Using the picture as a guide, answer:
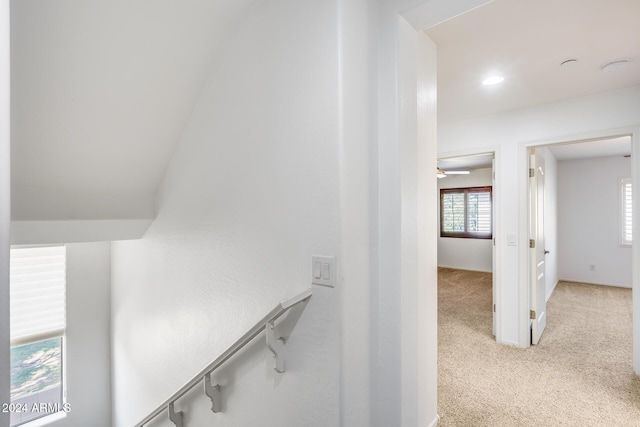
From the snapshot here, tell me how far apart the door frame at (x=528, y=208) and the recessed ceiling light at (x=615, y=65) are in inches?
24.2

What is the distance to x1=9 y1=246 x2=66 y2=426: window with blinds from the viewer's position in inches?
128

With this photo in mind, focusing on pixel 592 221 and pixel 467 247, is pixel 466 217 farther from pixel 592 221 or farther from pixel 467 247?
pixel 592 221

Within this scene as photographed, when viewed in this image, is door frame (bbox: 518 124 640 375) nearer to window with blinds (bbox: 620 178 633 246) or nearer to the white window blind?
window with blinds (bbox: 620 178 633 246)

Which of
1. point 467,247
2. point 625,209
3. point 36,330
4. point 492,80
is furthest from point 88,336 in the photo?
point 625,209

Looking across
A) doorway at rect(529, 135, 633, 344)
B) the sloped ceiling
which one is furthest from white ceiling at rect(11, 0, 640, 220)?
doorway at rect(529, 135, 633, 344)

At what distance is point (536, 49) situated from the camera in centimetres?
211

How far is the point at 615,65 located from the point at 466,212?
543 cm

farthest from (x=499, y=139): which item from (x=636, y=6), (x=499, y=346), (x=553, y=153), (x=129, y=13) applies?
(x=129, y=13)

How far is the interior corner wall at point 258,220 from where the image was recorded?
4.36ft

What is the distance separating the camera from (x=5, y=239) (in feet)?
2.43

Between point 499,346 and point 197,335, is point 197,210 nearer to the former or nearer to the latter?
point 197,335

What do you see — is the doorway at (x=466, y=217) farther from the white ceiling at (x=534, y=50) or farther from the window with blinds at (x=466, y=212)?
the white ceiling at (x=534, y=50)

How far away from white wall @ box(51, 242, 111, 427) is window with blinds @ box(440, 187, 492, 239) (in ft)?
22.6

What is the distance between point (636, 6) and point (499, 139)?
5.65 ft
